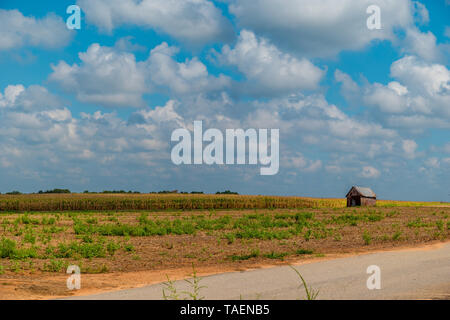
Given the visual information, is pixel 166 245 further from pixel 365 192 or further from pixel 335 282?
pixel 365 192

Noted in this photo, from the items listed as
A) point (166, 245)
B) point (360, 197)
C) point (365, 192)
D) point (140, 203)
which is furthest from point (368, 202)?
point (166, 245)

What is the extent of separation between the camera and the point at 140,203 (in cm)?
6744

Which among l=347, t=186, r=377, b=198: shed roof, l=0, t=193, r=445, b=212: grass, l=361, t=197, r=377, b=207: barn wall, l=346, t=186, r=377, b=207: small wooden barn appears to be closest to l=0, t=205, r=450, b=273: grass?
l=0, t=193, r=445, b=212: grass

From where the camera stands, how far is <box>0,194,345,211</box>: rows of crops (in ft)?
215

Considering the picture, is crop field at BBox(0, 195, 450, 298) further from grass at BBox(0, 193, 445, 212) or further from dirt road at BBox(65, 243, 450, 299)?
grass at BBox(0, 193, 445, 212)

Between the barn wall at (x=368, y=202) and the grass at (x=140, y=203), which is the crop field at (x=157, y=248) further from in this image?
the barn wall at (x=368, y=202)

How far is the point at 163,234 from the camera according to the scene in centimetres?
2681

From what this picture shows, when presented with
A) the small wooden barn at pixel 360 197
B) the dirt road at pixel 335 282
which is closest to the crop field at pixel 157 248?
the dirt road at pixel 335 282

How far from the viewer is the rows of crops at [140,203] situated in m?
65.4

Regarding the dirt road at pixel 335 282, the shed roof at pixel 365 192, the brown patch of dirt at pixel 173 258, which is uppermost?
the shed roof at pixel 365 192

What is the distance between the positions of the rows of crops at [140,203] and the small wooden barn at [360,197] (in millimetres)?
7992
